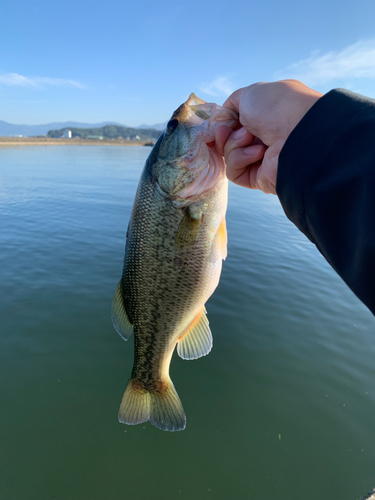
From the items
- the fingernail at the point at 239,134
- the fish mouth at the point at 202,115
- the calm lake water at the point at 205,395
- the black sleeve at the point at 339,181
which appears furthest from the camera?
the calm lake water at the point at 205,395

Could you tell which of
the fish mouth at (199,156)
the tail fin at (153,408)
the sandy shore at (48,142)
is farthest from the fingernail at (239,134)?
the sandy shore at (48,142)

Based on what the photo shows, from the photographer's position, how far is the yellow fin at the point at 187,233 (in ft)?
7.95

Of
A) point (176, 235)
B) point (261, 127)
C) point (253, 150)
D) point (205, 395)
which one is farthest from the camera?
point (205, 395)

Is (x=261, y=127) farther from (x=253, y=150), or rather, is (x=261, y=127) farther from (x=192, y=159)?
(x=192, y=159)

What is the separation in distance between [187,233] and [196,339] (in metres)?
1.08

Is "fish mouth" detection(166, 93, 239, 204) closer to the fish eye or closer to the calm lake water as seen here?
the fish eye

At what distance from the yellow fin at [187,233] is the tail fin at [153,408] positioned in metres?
1.43

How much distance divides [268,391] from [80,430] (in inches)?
122

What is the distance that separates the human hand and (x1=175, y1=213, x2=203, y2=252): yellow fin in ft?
1.72

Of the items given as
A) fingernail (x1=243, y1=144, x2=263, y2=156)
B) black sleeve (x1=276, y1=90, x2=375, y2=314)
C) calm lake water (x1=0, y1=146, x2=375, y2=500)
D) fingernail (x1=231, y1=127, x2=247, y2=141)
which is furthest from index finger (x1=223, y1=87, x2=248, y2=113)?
calm lake water (x1=0, y1=146, x2=375, y2=500)

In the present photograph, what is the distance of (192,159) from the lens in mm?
2502

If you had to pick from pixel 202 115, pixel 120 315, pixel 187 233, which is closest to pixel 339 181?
pixel 187 233

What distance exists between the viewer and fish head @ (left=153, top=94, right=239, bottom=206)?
248 cm

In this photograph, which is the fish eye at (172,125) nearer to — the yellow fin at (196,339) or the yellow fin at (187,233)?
the yellow fin at (187,233)
